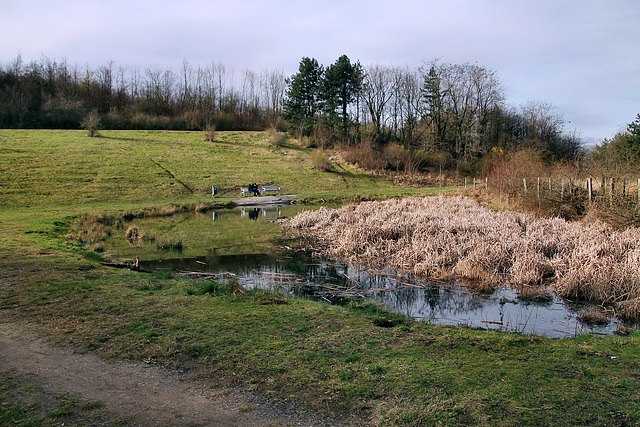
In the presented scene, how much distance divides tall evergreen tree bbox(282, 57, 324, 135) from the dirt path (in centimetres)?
5363

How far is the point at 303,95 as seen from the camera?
191 feet

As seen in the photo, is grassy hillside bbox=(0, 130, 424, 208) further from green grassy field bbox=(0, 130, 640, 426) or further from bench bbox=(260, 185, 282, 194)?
green grassy field bbox=(0, 130, 640, 426)

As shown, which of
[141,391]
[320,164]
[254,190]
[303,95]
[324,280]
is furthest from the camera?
[303,95]

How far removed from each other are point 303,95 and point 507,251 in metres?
50.2

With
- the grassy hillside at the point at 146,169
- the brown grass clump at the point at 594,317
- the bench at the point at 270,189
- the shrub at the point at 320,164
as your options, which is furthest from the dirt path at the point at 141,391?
the shrub at the point at 320,164

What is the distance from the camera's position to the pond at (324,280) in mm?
8203

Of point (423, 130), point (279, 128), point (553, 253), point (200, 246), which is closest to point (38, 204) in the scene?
point (200, 246)

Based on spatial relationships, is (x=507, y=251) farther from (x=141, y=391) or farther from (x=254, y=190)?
(x=254, y=190)

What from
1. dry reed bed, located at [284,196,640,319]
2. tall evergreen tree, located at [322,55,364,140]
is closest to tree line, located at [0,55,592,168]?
tall evergreen tree, located at [322,55,364,140]

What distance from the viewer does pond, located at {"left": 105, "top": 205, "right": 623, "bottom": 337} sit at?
820 cm

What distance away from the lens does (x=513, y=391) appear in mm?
4387

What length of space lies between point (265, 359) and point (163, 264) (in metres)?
8.72

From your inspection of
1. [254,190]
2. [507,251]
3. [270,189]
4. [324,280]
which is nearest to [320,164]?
[270,189]

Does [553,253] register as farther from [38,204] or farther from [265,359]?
[38,204]
